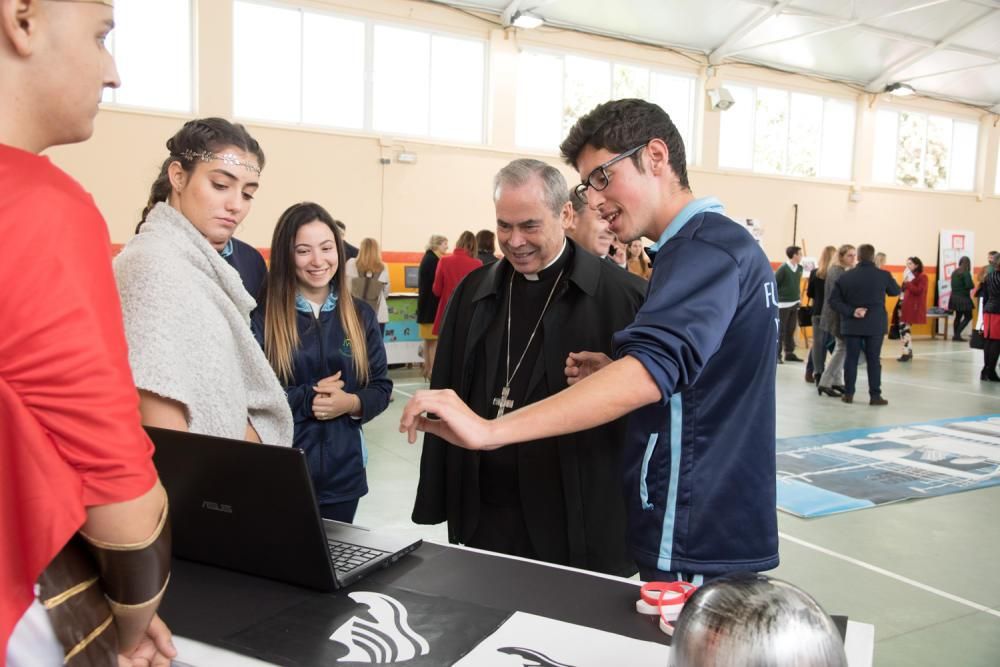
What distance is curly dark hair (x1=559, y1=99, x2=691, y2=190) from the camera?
5.24ft

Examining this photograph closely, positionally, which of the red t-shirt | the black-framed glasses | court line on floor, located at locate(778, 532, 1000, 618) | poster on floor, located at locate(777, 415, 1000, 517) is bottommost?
court line on floor, located at locate(778, 532, 1000, 618)

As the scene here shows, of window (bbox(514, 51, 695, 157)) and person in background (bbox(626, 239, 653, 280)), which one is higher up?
window (bbox(514, 51, 695, 157))

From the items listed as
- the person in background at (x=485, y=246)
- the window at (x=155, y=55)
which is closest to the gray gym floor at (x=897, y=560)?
the person in background at (x=485, y=246)

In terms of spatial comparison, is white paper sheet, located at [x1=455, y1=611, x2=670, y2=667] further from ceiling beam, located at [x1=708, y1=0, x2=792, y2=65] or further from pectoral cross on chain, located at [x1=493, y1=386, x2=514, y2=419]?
ceiling beam, located at [x1=708, y1=0, x2=792, y2=65]

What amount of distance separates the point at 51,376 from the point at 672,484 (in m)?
1.10

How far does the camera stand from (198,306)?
56.7 inches

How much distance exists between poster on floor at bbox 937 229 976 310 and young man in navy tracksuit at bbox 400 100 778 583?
53.9 ft

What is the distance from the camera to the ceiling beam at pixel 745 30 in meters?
11.4

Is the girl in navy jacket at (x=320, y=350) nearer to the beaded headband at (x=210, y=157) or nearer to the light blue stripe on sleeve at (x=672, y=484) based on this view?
the beaded headband at (x=210, y=157)

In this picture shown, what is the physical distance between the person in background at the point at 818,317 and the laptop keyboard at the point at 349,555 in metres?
8.37

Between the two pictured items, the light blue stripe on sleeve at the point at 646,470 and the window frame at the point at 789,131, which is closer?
the light blue stripe on sleeve at the point at 646,470

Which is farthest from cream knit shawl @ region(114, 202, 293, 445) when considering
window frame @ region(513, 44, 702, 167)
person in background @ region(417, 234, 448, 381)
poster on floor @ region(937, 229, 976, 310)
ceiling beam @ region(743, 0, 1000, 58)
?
poster on floor @ region(937, 229, 976, 310)

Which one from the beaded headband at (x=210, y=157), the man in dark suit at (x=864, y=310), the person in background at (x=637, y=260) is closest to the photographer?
the beaded headband at (x=210, y=157)

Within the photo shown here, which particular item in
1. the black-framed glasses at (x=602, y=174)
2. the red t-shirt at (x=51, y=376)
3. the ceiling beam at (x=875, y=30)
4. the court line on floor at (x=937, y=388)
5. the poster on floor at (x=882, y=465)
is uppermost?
the ceiling beam at (x=875, y=30)
